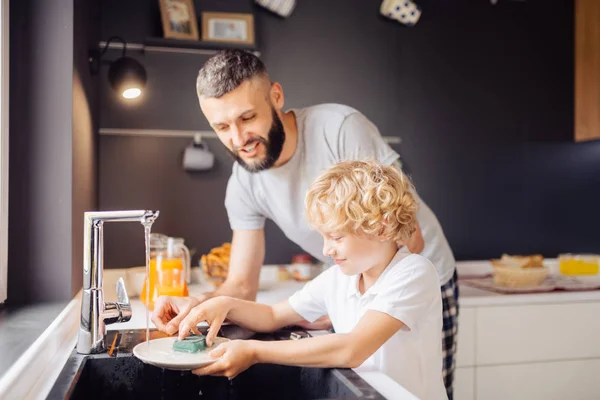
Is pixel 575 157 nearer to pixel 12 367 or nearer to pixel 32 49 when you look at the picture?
pixel 32 49

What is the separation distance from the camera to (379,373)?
3.34ft

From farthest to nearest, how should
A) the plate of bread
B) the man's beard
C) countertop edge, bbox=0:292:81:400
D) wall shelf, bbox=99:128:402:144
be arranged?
wall shelf, bbox=99:128:402:144 → the plate of bread → the man's beard → countertop edge, bbox=0:292:81:400

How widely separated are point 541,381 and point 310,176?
1.24 m

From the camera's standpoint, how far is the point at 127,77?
2.26 m

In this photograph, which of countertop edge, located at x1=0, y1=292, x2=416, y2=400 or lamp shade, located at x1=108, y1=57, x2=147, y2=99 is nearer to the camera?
countertop edge, located at x1=0, y1=292, x2=416, y2=400

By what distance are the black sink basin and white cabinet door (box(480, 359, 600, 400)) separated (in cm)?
127

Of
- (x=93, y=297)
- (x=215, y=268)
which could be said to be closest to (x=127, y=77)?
(x=215, y=268)

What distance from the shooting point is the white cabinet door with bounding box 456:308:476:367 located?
2158 mm

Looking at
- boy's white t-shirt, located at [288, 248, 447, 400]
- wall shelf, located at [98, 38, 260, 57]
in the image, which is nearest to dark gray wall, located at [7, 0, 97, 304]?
boy's white t-shirt, located at [288, 248, 447, 400]

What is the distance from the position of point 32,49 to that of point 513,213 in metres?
2.25

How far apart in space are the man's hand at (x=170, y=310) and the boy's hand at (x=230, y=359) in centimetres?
23

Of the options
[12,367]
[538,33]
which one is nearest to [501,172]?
[538,33]

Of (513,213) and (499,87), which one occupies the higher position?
(499,87)

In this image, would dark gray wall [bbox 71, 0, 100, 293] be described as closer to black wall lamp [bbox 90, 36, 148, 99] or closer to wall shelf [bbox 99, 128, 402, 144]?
black wall lamp [bbox 90, 36, 148, 99]
